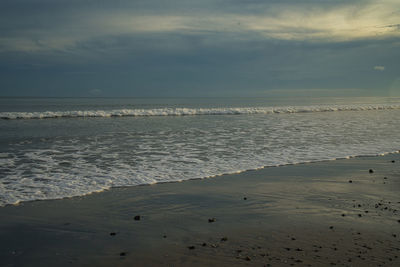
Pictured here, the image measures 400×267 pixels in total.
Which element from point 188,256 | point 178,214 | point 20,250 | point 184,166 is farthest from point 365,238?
point 184,166

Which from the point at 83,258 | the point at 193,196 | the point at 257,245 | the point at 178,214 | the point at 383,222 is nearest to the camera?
the point at 83,258

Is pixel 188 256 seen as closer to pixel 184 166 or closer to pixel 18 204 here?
pixel 18 204

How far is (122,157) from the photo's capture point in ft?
41.9

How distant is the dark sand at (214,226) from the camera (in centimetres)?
489

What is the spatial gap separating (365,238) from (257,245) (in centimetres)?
169

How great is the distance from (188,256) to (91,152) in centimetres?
994

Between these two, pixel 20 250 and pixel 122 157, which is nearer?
pixel 20 250

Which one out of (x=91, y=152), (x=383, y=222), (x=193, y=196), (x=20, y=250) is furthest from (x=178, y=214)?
(x=91, y=152)

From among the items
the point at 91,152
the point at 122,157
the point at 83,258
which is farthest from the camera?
the point at 91,152

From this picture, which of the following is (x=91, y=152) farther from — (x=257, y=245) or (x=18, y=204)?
(x=257, y=245)

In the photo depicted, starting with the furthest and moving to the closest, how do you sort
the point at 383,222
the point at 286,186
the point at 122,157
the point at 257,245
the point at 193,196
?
the point at 122,157, the point at 286,186, the point at 193,196, the point at 383,222, the point at 257,245

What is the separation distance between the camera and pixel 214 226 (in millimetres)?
6086

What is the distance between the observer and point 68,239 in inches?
219

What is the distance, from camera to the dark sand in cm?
489
